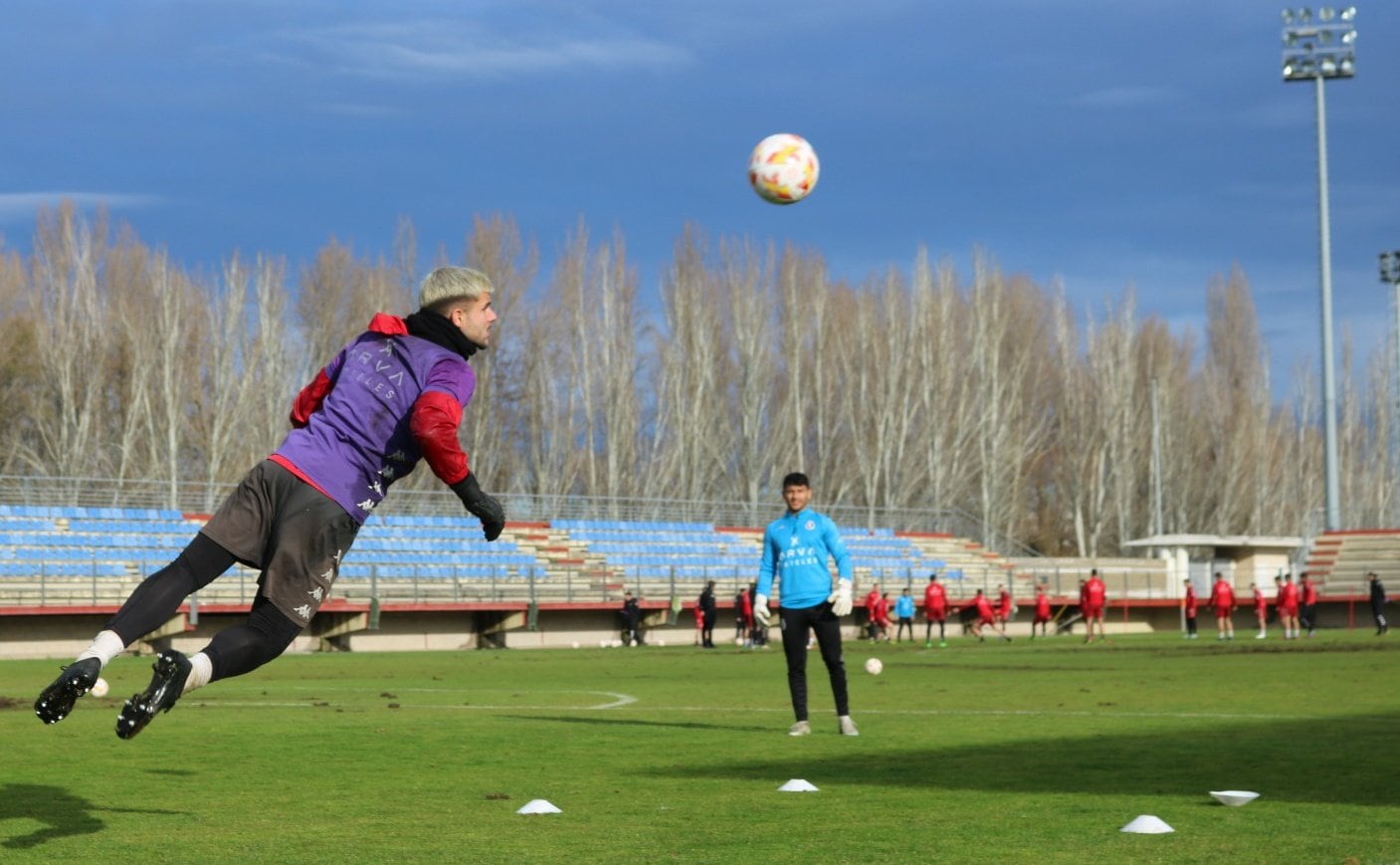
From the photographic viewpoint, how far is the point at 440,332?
22.4 ft

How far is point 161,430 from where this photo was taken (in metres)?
60.2

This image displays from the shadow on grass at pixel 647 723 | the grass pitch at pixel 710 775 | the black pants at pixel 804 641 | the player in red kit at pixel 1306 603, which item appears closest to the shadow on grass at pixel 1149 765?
the grass pitch at pixel 710 775

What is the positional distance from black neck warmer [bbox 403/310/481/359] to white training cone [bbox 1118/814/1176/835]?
10.7 ft

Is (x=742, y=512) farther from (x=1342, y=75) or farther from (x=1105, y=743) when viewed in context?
(x=1105, y=743)

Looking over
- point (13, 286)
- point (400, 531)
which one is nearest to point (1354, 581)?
point (400, 531)

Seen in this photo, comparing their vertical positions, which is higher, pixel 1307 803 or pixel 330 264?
pixel 330 264

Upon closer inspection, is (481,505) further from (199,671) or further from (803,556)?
(803,556)

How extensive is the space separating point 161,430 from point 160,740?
50.3 m

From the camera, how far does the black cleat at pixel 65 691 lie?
18.9 ft

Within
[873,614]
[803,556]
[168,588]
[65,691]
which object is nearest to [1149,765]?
[803,556]

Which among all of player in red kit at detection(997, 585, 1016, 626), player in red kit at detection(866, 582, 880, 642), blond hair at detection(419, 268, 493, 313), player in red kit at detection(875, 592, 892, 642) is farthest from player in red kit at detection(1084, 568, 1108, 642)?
blond hair at detection(419, 268, 493, 313)

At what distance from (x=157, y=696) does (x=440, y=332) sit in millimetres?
1733

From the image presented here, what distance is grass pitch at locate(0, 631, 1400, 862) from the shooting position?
6895mm

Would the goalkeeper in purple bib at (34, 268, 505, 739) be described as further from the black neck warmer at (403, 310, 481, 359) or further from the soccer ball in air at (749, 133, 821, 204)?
the soccer ball in air at (749, 133, 821, 204)
